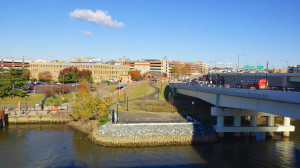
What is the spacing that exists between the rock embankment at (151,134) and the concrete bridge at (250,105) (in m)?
3.38

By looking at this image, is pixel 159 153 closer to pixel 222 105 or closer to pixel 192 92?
pixel 222 105

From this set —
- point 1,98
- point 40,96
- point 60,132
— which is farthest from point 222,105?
point 1,98

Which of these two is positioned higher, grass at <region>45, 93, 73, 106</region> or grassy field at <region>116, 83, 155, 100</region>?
grassy field at <region>116, 83, 155, 100</region>

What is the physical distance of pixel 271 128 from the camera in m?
37.8

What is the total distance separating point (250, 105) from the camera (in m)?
30.0

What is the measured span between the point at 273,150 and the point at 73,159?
2676cm

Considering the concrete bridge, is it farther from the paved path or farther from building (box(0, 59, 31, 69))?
building (box(0, 59, 31, 69))

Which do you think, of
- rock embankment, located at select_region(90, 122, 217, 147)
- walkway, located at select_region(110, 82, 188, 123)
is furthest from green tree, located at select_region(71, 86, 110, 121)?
rock embankment, located at select_region(90, 122, 217, 147)

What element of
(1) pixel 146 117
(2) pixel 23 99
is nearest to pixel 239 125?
(1) pixel 146 117

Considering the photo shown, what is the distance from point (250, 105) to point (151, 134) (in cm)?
1434

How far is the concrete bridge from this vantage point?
78.5 feet

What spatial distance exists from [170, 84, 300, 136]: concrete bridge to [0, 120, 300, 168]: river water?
195 cm

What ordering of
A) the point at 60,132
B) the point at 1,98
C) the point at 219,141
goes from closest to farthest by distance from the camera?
the point at 219,141, the point at 60,132, the point at 1,98

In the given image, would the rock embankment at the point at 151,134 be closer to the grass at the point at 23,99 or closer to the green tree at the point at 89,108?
the green tree at the point at 89,108
